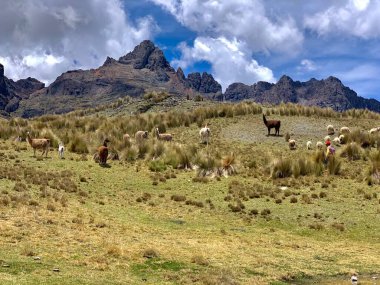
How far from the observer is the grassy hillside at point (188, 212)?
→ 13.4 metres

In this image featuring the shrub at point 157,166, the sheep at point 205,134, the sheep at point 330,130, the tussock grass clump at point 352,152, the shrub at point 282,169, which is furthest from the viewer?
the sheep at point 330,130

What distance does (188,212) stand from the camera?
73.0ft

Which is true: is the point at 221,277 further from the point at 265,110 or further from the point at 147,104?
the point at 147,104

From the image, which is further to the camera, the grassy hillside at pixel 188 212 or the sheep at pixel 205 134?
the sheep at pixel 205 134

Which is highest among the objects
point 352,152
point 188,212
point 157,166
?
point 352,152

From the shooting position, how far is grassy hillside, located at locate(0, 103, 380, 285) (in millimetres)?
13414

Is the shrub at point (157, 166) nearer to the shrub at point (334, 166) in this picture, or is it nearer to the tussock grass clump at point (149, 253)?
the shrub at point (334, 166)

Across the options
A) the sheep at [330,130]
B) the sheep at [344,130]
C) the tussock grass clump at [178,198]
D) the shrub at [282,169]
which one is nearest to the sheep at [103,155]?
the tussock grass clump at [178,198]

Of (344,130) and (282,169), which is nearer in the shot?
(282,169)

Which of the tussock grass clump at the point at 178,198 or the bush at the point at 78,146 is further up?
the bush at the point at 78,146

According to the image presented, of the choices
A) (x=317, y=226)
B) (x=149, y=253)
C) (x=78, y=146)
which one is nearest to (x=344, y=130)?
(x=78, y=146)

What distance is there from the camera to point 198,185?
27062mm

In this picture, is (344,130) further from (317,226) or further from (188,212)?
(188,212)

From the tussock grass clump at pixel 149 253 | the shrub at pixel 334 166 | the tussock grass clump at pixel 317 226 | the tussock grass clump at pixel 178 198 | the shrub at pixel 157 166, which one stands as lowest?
the tussock grass clump at pixel 149 253
